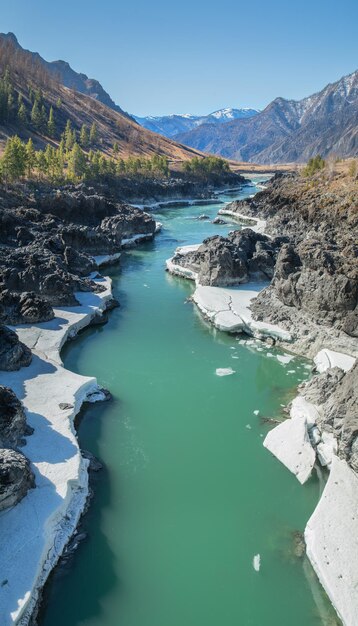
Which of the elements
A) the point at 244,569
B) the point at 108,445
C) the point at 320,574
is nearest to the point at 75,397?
the point at 108,445

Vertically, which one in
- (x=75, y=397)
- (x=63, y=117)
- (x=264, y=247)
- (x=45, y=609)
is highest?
(x=63, y=117)

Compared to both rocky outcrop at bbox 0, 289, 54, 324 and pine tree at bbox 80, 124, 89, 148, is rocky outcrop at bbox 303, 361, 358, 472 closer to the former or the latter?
rocky outcrop at bbox 0, 289, 54, 324

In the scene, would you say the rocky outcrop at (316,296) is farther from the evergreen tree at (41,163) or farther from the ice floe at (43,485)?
the evergreen tree at (41,163)

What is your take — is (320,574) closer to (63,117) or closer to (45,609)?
(45,609)

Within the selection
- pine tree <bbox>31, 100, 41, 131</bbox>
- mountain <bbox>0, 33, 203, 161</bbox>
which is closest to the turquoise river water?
pine tree <bbox>31, 100, 41, 131</bbox>

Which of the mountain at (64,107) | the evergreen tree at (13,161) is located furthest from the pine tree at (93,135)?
the evergreen tree at (13,161)

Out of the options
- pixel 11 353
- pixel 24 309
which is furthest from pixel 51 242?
pixel 11 353
